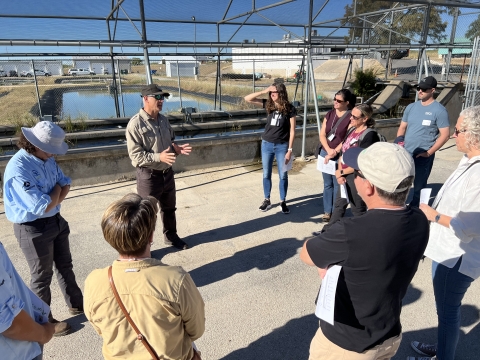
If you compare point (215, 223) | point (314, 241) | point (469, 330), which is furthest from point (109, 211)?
point (215, 223)

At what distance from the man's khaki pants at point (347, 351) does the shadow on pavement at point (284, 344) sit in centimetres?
96

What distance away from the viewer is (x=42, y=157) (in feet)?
8.18

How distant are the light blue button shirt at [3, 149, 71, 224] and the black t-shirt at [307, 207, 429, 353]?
191 centimetres

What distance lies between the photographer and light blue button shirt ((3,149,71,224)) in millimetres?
2350

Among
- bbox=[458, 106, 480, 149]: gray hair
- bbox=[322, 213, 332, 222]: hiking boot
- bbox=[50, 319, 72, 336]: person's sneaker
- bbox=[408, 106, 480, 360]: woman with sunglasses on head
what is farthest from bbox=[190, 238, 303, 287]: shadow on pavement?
bbox=[458, 106, 480, 149]: gray hair

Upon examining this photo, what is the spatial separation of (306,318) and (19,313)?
225 centimetres

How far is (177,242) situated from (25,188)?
207 cm

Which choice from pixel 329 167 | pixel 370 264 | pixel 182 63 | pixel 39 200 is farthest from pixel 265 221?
pixel 182 63

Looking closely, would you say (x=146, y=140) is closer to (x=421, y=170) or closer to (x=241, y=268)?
(x=241, y=268)

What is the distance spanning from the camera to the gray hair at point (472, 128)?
2.12 m

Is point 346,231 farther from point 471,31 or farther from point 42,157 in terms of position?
point 471,31

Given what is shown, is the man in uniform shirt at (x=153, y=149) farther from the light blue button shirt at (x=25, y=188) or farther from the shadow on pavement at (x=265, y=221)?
the light blue button shirt at (x=25, y=188)

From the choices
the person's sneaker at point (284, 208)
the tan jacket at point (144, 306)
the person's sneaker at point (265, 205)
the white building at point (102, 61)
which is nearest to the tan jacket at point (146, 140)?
the person's sneaker at point (265, 205)

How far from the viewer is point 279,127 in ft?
15.7
